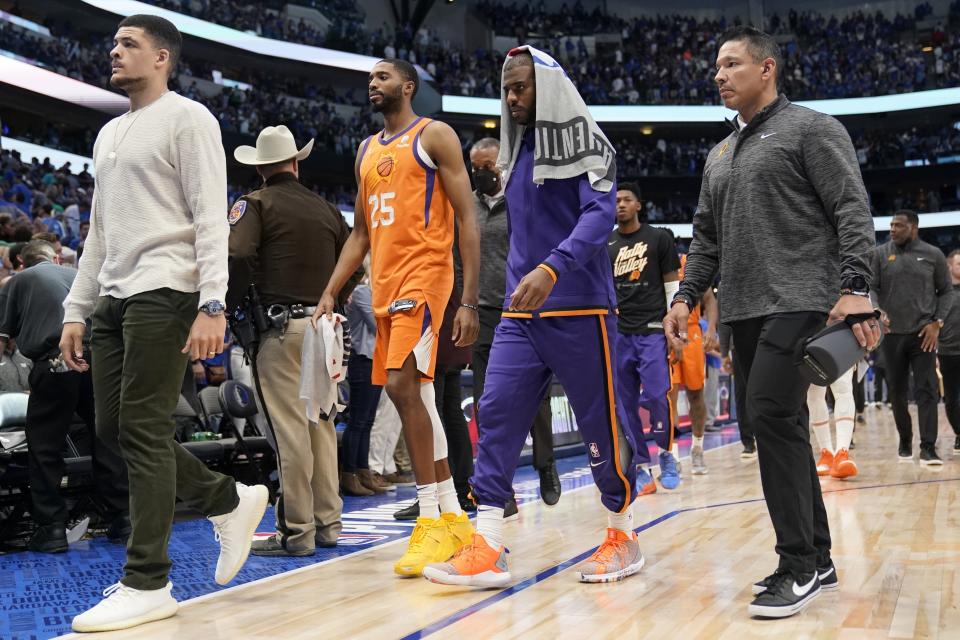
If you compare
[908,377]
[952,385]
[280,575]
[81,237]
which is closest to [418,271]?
[280,575]

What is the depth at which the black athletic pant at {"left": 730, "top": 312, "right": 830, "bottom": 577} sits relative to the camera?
9.96 ft

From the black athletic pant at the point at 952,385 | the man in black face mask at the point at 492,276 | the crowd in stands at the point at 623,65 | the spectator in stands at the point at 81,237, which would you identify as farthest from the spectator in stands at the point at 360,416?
the crowd in stands at the point at 623,65

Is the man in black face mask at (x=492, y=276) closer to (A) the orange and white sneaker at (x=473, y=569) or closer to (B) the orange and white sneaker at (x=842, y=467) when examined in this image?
(A) the orange and white sneaker at (x=473, y=569)

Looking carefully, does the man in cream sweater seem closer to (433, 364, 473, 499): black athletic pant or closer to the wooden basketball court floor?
the wooden basketball court floor

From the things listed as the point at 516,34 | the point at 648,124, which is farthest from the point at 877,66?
the point at 516,34

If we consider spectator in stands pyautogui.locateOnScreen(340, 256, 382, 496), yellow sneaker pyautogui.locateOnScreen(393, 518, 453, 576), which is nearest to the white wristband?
spectator in stands pyautogui.locateOnScreen(340, 256, 382, 496)

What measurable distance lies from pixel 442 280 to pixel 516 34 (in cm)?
3809

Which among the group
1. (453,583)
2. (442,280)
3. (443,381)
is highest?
(442,280)

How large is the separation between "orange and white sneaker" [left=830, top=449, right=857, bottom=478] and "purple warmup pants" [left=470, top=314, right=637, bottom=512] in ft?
12.9

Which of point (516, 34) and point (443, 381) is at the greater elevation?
point (516, 34)

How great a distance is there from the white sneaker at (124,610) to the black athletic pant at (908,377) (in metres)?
6.50

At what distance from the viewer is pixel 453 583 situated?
11.0ft

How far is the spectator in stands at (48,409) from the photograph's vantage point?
15.4 ft

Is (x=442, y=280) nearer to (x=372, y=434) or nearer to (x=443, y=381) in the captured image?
(x=443, y=381)
